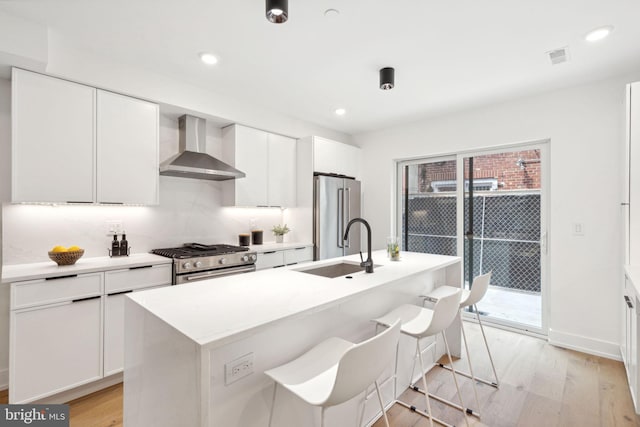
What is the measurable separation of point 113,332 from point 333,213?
2.66m

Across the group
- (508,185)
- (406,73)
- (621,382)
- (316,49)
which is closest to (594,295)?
(621,382)

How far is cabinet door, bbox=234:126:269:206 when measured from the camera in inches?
141

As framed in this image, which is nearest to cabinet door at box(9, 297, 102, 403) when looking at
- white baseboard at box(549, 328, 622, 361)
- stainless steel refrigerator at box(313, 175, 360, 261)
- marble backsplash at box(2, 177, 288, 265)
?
marble backsplash at box(2, 177, 288, 265)

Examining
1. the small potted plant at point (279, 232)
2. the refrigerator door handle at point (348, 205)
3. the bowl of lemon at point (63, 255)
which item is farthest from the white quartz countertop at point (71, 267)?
the refrigerator door handle at point (348, 205)

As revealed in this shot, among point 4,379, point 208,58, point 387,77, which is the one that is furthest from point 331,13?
point 4,379

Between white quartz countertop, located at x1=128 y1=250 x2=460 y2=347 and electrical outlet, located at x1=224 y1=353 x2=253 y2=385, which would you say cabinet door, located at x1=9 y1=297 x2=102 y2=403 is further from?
electrical outlet, located at x1=224 y1=353 x2=253 y2=385

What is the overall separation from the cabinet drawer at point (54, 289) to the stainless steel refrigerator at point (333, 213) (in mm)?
2375

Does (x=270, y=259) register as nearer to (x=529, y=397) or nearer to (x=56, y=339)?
(x=56, y=339)

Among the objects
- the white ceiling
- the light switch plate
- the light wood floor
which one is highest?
the white ceiling

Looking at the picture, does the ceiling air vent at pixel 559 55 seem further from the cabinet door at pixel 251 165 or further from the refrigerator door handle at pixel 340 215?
the cabinet door at pixel 251 165

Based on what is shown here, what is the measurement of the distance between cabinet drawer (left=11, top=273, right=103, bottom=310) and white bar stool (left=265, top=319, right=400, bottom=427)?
1.77 m

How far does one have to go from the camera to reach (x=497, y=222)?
3711 mm

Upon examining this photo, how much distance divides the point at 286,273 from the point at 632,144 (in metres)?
2.65

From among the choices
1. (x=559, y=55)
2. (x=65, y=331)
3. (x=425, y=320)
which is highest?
(x=559, y=55)
